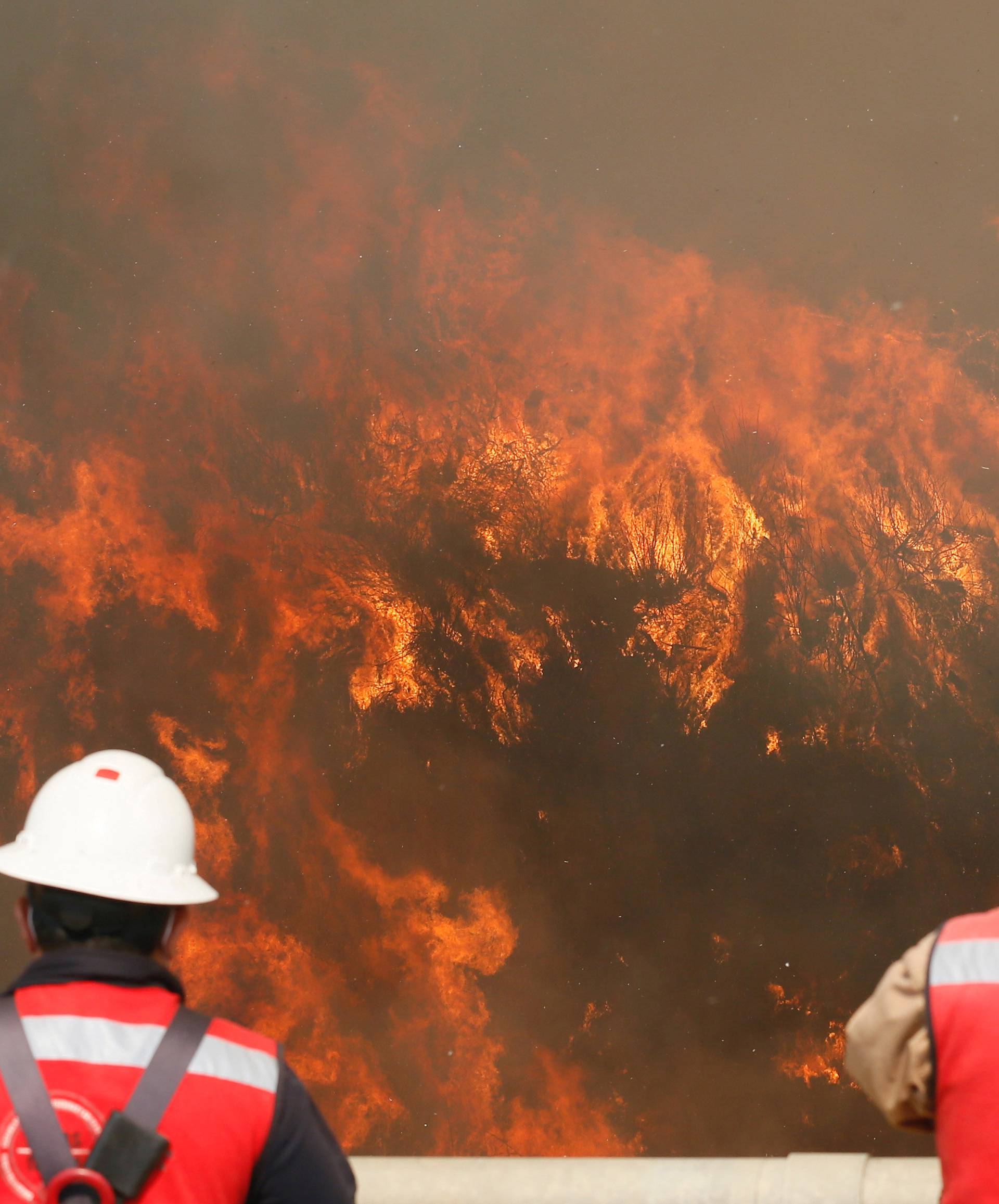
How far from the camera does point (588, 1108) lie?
4.54 meters

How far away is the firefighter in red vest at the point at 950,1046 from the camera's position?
150cm

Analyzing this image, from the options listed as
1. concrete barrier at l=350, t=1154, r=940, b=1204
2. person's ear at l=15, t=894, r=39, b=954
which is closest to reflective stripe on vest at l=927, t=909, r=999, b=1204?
concrete barrier at l=350, t=1154, r=940, b=1204

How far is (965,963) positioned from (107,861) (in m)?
1.69

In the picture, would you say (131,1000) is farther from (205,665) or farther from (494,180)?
(494,180)

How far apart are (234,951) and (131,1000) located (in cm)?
332

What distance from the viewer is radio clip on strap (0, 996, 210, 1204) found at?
1.45 meters

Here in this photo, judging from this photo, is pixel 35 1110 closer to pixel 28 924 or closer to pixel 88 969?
pixel 88 969

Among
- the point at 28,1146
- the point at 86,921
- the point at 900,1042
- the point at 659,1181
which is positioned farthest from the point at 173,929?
the point at 659,1181

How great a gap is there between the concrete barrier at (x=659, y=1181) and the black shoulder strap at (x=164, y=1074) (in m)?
1.34

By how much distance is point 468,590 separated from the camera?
4621 mm

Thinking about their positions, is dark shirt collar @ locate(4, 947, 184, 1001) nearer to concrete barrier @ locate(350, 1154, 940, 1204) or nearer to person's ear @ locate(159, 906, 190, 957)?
person's ear @ locate(159, 906, 190, 957)

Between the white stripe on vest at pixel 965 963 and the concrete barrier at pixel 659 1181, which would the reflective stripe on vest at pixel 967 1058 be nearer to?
the white stripe on vest at pixel 965 963

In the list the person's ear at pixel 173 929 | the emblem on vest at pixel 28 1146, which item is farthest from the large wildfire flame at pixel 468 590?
the emblem on vest at pixel 28 1146

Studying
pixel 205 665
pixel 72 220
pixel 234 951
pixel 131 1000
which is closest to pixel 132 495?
pixel 205 665
